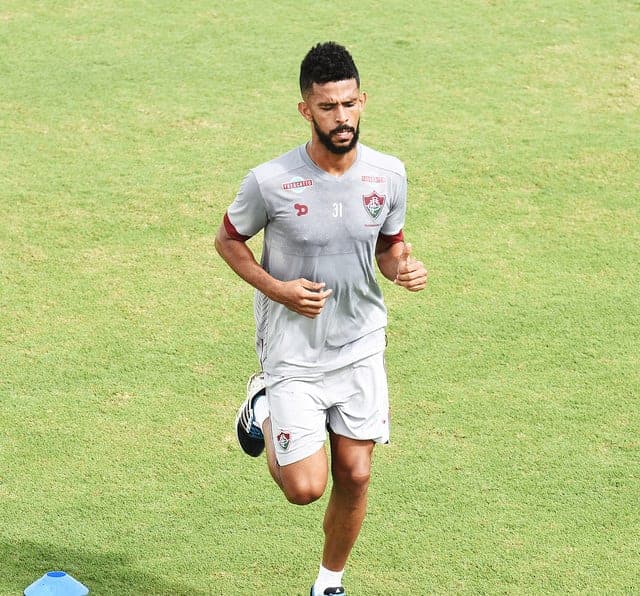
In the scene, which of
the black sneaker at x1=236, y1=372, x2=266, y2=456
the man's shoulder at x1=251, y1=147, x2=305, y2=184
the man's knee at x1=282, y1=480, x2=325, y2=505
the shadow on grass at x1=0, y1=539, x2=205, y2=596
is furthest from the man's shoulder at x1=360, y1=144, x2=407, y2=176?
the shadow on grass at x1=0, y1=539, x2=205, y2=596

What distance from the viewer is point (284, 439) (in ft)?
18.7

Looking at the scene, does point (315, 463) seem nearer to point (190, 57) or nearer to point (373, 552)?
point (373, 552)

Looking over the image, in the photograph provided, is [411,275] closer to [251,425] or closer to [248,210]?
[248,210]

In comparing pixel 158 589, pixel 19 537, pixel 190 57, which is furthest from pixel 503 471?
pixel 190 57

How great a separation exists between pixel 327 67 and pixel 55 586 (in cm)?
261

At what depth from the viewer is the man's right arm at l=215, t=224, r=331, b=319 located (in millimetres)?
5414

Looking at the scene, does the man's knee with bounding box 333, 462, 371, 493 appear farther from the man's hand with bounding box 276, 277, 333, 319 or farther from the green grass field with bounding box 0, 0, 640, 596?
the man's hand with bounding box 276, 277, 333, 319

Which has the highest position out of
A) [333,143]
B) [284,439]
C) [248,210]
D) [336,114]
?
[336,114]

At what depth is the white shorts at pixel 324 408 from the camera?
5688 mm

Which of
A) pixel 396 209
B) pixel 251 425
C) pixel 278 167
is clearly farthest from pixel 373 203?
pixel 251 425

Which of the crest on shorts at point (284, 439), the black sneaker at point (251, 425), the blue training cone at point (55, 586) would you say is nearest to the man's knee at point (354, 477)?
the crest on shorts at point (284, 439)

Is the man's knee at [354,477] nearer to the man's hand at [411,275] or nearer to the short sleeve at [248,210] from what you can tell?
the man's hand at [411,275]

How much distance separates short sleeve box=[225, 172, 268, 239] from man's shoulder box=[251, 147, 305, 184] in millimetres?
29

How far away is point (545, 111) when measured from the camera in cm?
1062
